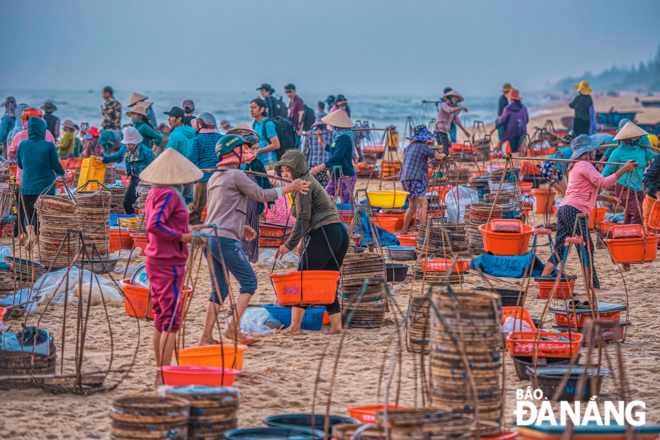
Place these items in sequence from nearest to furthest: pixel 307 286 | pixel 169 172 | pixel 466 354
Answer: pixel 466 354 < pixel 169 172 < pixel 307 286

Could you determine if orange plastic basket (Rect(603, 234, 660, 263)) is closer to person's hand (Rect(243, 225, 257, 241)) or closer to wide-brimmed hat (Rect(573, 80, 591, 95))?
person's hand (Rect(243, 225, 257, 241))

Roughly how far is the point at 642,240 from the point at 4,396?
5948mm

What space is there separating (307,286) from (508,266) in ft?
10.2

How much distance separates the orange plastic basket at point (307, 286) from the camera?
565 cm

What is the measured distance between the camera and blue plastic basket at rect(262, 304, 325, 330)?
606cm

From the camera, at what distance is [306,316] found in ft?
19.9

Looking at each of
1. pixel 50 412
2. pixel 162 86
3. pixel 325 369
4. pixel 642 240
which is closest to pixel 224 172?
pixel 325 369

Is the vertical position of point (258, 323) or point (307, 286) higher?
point (307, 286)

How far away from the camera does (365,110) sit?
62.6m

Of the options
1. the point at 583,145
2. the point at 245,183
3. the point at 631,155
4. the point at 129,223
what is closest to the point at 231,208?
the point at 245,183

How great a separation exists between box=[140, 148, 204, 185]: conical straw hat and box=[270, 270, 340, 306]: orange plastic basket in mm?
1429

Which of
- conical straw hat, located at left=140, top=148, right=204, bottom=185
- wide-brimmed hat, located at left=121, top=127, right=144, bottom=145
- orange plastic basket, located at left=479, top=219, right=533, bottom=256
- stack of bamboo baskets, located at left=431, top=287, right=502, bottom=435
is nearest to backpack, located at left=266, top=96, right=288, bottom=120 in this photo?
wide-brimmed hat, located at left=121, top=127, right=144, bottom=145

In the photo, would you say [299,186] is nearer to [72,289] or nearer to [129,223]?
[72,289]

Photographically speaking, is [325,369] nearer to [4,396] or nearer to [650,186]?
[4,396]
